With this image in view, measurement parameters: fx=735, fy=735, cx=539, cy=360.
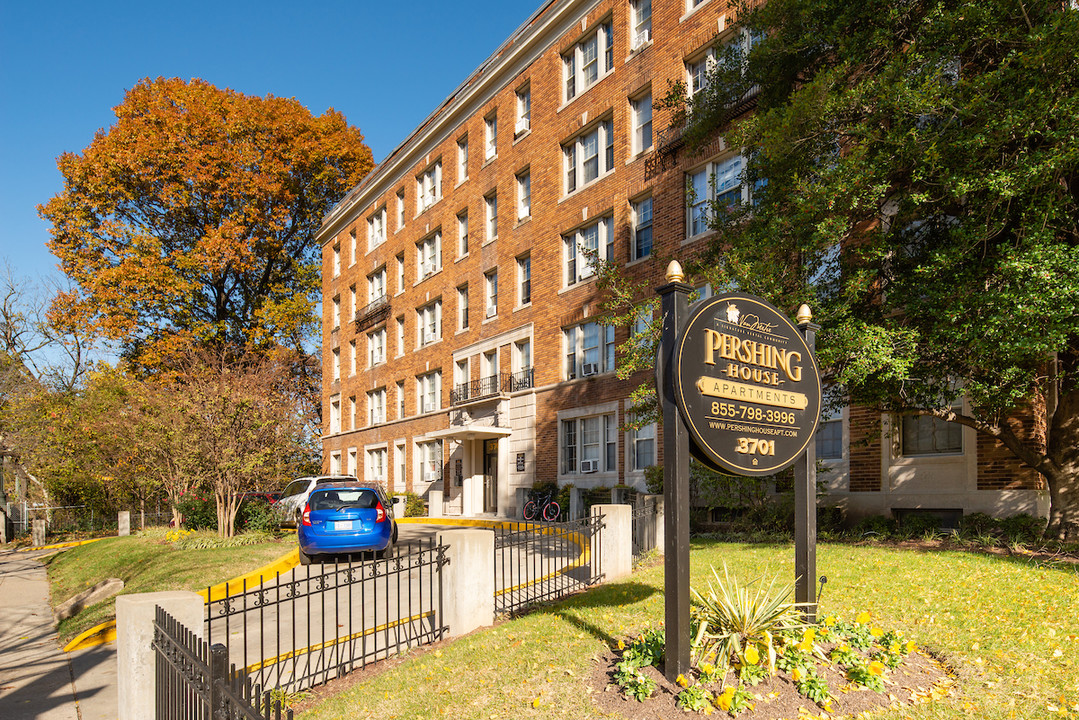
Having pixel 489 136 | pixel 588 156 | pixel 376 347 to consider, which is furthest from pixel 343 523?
pixel 376 347

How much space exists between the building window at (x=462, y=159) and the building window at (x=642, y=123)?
1155 cm

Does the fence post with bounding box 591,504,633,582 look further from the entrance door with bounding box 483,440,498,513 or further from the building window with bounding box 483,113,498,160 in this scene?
the building window with bounding box 483,113,498,160

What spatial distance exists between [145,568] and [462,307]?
1912cm

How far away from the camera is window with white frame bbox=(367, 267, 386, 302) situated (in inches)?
1575

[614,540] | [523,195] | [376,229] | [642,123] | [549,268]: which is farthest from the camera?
[376,229]

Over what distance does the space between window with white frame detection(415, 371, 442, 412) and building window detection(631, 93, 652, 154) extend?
49.2ft

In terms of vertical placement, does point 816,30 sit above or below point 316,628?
Answer: above

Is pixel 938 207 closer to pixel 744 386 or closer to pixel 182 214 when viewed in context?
pixel 744 386

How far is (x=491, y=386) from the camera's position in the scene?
29344 mm

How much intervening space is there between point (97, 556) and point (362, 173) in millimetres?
30115

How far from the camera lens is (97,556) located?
63.6 ft

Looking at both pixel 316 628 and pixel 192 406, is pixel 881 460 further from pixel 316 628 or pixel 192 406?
pixel 192 406

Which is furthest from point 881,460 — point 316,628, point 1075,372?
point 316,628

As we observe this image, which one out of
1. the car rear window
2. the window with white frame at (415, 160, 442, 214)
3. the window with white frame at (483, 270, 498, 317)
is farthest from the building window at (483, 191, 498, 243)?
the car rear window
